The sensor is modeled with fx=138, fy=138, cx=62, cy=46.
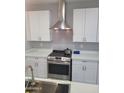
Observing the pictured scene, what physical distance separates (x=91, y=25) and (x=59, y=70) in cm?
160

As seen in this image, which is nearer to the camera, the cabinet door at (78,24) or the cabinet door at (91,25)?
the cabinet door at (91,25)

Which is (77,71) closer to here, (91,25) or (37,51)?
(91,25)

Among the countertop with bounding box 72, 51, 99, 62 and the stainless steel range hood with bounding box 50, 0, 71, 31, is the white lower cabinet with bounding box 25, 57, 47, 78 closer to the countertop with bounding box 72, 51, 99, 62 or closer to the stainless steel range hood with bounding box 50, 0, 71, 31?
the countertop with bounding box 72, 51, 99, 62

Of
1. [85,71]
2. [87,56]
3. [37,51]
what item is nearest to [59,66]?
[85,71]

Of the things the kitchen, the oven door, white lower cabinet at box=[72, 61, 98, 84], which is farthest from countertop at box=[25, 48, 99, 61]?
the oven door

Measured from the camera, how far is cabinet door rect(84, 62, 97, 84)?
3.75m

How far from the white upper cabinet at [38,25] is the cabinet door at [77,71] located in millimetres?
1239

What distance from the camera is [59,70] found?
13.3 feet

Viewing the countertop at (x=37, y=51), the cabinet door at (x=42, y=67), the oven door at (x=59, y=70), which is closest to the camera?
the oven door at (x=59, y=70)

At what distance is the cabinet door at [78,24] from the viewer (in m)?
4.04

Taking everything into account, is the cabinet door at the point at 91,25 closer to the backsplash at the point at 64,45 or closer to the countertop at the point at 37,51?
the backsplash at the point at 64,45

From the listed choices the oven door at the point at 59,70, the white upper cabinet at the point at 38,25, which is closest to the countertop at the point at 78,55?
the oven door at the point at 59,70
